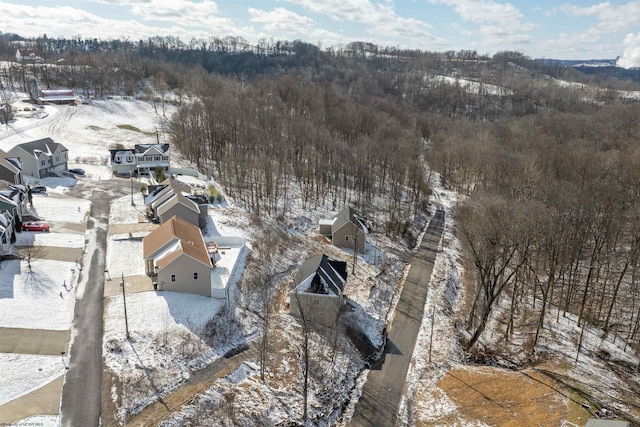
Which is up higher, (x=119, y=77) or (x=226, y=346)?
(x=119, y=77)

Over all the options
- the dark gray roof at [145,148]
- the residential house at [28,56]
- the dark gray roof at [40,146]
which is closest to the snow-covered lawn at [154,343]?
the dark gray roof at [40,146]

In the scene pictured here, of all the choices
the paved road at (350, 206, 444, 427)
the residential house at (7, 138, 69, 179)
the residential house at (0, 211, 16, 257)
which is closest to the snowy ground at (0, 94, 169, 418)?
the residential house at (0, 211, 16, 257)

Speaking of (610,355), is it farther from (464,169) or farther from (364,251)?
(464,169)

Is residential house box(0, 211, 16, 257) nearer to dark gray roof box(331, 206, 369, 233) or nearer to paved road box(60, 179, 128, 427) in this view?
paved road box(60, 179, 128, 427)

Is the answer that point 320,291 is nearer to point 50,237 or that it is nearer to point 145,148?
point 50,237

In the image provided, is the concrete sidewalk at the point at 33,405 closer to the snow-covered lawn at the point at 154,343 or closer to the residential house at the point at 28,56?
the snow-covered lawn at the point at 154,343

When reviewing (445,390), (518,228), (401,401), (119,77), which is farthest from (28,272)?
(119,77)

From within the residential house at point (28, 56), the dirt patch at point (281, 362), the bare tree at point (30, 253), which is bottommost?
the dirt patch at point (281, 362)
